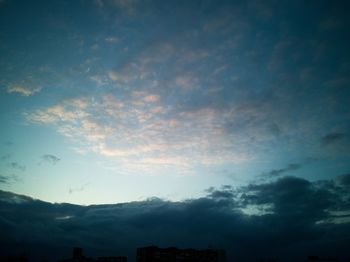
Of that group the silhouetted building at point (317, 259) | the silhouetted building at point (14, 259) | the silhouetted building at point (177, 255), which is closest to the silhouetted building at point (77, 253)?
the silhouetted building at point (14, 259)

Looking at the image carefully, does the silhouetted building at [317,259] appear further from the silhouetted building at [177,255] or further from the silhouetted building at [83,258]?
the silhouetted building at [83,258]

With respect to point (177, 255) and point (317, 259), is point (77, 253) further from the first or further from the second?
point (317, 259)

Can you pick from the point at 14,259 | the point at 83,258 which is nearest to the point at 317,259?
the point at 83,258

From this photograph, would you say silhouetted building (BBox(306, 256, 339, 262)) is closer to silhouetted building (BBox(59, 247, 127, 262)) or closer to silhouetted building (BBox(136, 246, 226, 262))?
silhouetted building (BBox(136, 246, 226, 262))

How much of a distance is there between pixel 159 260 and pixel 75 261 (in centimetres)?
4988

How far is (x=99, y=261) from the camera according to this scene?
11375cm

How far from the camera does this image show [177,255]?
92.2 metres

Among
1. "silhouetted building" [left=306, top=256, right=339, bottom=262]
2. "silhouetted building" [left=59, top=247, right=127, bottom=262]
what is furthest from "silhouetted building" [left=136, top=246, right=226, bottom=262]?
"silhouetted building" [left=306, top=256, right=339, bottom=262]

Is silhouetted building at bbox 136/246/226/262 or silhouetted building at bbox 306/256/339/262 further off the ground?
silhouetted building at bbox 136/246/226/262

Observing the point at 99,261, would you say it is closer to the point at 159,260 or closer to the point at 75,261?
the point at 75,261

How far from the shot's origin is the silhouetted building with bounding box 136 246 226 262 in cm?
8688

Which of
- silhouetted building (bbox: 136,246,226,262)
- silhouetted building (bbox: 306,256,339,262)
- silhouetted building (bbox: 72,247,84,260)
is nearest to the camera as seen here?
silhouetted building (bbox: 136,246,226,262)

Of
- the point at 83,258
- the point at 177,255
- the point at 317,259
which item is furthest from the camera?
the point at 83,258

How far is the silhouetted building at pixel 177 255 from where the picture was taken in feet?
285
